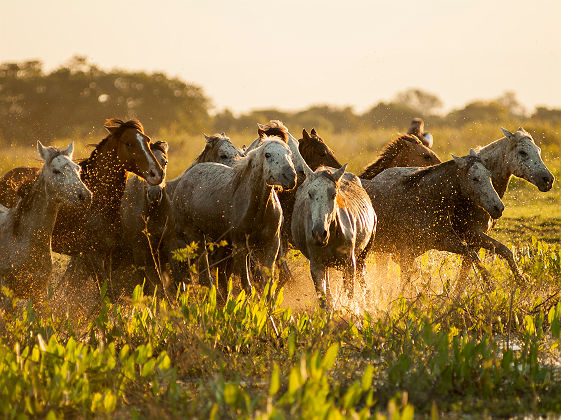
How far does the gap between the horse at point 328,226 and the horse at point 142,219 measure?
126 cm

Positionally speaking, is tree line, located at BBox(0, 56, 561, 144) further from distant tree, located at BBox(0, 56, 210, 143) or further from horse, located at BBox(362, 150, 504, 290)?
horse, located at BBox(362, 150, 504, 290)

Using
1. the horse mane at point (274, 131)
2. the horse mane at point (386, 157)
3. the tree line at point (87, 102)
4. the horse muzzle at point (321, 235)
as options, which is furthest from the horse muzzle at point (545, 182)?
the tree line at point (87, 102)

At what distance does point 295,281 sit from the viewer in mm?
9414

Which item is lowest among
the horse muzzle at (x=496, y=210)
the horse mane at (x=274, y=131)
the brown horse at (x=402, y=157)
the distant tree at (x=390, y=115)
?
the horse muzzle at (x=496, y=210)

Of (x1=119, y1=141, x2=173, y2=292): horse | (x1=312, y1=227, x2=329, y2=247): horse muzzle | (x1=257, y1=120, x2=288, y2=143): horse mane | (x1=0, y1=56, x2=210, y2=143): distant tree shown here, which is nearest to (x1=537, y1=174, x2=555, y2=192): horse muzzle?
(x1=257, y1=120, x2=288, y2=143): horse mane

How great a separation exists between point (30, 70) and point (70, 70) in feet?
6.88

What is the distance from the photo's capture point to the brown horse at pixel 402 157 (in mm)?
11164

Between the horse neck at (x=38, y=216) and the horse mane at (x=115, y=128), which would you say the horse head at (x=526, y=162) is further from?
the horse neck at (x=38, y=216)

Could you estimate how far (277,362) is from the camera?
5852 mm

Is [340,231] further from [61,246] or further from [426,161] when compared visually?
[426,161]

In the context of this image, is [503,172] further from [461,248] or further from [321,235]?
[321,235]

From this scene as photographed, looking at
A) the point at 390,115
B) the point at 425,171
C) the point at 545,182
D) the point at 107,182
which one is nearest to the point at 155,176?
the point at 107,182

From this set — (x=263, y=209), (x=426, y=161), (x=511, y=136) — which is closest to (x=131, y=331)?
(x=263, y=209)

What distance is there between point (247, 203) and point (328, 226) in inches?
42.9
